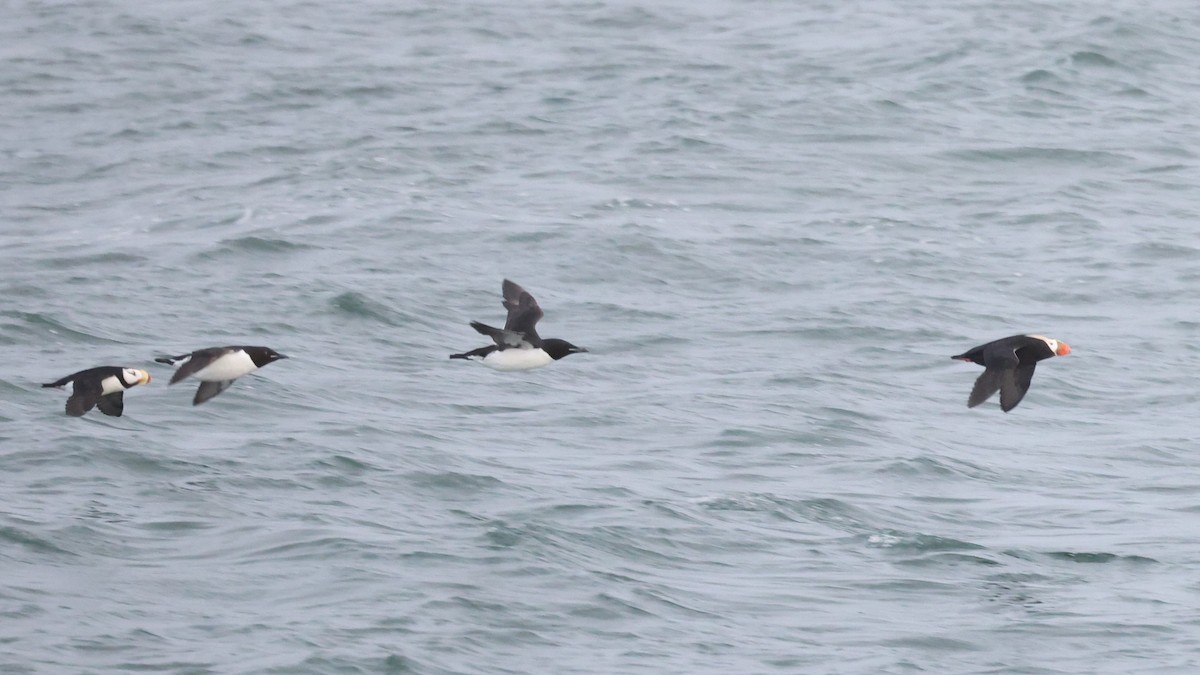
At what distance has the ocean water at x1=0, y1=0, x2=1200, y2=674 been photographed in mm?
12680

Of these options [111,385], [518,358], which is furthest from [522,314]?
[111,385]

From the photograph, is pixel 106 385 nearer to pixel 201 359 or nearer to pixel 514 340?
pixel 201 359

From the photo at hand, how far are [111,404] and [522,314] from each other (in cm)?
297

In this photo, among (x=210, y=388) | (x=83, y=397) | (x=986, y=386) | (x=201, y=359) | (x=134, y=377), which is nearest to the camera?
(x=986, y=386)

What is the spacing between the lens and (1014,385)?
41.3 ft

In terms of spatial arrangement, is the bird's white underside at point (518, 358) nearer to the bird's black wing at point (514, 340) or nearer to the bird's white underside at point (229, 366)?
the bird's black wing at point (514, 340)

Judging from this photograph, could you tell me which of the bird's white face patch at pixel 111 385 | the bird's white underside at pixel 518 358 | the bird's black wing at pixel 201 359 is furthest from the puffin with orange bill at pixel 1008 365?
the bird's white face patch at pixel 111 385

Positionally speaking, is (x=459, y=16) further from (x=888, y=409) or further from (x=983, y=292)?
(x=888, y=409)

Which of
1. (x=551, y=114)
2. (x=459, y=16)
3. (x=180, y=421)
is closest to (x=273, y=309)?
(x=180, y=421)

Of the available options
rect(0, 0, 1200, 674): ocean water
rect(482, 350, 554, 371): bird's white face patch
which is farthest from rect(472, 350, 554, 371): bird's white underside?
rect(0, 0, 1200, 674): ocean water

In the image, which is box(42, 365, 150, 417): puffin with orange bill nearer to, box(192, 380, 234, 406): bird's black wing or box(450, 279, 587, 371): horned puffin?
box(192, 380, 234, 406): bird's black wing

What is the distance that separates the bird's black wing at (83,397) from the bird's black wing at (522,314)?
2.91 meters

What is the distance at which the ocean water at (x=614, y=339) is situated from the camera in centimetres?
1268

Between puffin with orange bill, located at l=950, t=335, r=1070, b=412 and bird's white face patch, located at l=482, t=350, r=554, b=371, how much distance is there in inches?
119
